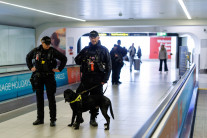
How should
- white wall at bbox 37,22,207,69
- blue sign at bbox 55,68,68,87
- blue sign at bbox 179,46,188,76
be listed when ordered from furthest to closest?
white wall at bbox 37,22,207,69 → blue sign at bbox 179,46,188,76 → blue sign at bbox 55,68,68,87

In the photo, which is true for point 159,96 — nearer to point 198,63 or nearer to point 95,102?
point 95,102

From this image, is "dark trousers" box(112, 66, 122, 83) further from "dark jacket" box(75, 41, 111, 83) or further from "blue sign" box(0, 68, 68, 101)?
"dark jacket" box(75, 41, 111, 83)

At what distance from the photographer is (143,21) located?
19.7 m

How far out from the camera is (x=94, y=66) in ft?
21.1

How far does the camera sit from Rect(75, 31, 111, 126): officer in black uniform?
6.44 metres

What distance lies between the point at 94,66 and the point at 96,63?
0.07 metres

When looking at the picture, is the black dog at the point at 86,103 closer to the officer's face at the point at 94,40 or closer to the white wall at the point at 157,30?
the officer's face at the point at 94,40

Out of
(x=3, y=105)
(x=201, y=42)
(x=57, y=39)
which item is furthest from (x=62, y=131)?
(x=57, y=39)

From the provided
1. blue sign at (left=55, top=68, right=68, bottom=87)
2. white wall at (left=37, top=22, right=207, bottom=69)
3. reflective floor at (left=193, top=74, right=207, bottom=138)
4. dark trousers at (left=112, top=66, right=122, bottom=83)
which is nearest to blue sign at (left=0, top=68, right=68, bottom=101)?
blue sign at (left=55, top=68, right=68, bottom=87)

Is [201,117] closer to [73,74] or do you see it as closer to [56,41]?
[73,74]

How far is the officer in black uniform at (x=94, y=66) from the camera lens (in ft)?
21.1

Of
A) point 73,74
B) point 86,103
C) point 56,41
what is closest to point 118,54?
point 73,74

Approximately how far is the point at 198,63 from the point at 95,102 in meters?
17.8

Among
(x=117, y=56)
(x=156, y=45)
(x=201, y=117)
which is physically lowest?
(x=201, y=117)
